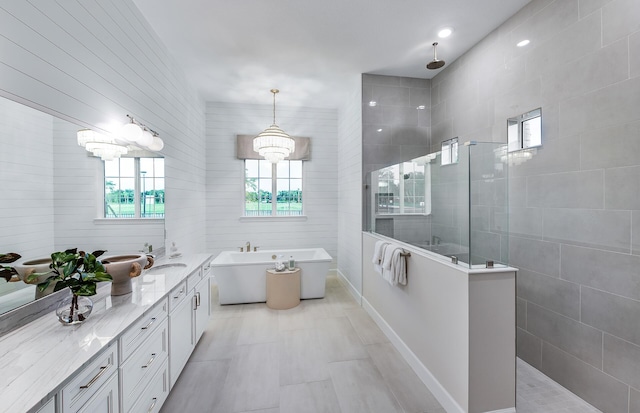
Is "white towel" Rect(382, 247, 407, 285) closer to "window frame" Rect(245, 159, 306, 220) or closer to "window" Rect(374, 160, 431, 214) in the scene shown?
"window" Rect(374, 160, 431, 214)

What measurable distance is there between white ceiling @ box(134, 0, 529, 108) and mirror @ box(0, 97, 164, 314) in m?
1.57

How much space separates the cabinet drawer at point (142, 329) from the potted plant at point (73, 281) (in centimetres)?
24

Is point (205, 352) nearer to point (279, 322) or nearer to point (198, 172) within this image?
point (279, 322)

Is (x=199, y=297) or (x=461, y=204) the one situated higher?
(x=461, y=204)

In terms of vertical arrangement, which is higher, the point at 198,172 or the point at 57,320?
the point at 198,172

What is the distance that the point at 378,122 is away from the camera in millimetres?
3688

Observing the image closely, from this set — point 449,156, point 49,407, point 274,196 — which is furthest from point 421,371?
point 274,196

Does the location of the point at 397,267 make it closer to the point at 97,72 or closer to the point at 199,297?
the point at 199,297

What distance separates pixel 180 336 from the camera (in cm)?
213

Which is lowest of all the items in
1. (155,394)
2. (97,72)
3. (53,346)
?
(155,394)

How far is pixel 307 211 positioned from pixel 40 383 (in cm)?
417

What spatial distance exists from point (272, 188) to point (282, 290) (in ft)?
6.70

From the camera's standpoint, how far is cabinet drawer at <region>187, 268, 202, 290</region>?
2.33 meters

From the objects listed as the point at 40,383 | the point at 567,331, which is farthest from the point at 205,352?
the point at 567,331
